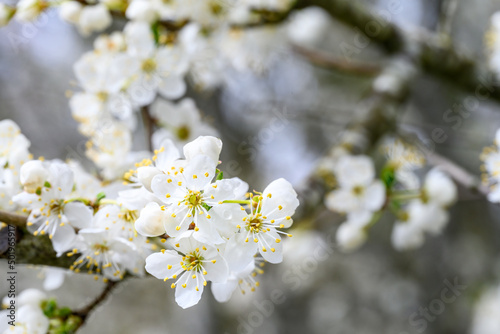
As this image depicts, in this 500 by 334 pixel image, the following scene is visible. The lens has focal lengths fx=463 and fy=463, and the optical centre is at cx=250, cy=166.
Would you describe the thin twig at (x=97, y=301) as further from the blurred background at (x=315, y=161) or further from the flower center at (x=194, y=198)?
the blurred background at (x=315, y=161)

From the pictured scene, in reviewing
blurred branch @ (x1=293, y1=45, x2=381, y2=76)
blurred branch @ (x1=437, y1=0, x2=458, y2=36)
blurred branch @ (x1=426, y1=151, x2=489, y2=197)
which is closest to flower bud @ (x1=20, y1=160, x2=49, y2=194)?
blurred branch @ (x1=426, y1=151, x2=489, y2=197)

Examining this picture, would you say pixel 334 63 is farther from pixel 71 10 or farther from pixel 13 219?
pixel 13 219

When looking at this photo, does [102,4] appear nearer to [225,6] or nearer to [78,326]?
[225,6]

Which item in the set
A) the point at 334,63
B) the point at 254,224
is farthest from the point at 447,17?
the point at 254,224

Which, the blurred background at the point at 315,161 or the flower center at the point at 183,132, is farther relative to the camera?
the blurred background at the point at 315,161

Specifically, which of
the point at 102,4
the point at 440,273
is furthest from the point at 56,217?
the point at 440,273

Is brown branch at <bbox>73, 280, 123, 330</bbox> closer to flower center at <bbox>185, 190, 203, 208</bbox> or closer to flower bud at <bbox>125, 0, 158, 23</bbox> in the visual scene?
flower center at <bbox>185, 190, 203, 208</bbox>

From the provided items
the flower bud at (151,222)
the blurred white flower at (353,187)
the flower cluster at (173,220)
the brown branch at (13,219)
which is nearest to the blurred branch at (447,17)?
the blurred white flower at (353,187)
